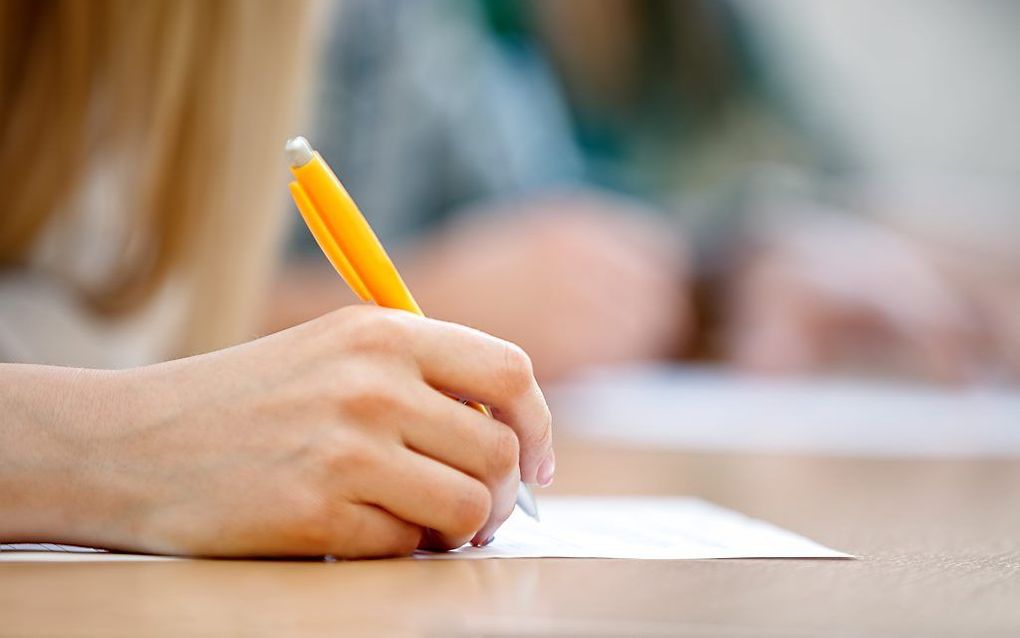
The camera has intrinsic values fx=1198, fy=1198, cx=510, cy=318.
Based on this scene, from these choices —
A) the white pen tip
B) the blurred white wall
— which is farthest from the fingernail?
the blurred white wall

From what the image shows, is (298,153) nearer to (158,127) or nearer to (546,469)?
(546,469)

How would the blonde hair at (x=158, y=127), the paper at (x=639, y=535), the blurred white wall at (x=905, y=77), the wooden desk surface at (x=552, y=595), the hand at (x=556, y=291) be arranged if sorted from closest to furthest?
1. the wooden desk surface at (x=552, y=595)
2. the paper at (x=639, y=535)
3. the blonde hair at (x=158, y=127)
4. the hand at (x=556, y=291)
5. the blurred white wall at (x=905, y=77)

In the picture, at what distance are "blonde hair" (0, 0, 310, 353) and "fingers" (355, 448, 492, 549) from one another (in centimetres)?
46

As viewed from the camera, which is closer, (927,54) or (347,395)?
(347,395)

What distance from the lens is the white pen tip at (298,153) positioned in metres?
0.30

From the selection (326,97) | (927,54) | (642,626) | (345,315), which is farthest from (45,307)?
(927,54)

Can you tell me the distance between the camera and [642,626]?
0.22m

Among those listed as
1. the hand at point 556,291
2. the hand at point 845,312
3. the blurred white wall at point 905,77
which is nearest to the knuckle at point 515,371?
the hand at point 556,291

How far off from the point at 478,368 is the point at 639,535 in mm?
93

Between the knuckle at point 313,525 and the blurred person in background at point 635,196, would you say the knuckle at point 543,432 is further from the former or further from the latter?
the blurred person in background at point 635,196

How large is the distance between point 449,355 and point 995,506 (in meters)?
0.26

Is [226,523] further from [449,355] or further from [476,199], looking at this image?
[476,199]

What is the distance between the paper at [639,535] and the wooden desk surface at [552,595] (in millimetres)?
14

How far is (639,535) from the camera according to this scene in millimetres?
363
